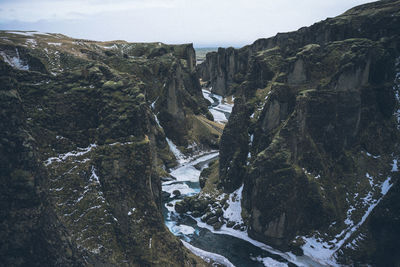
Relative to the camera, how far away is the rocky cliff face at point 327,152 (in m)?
62.1

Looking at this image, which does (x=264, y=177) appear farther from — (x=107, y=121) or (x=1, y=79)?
(x=1, y=79)

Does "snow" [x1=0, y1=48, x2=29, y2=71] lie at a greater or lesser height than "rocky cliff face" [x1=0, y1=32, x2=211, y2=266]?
greater

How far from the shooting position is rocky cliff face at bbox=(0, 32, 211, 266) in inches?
1232

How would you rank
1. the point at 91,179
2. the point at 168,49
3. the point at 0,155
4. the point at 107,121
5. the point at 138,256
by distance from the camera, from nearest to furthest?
the point at 0,155 < the point at 138,256 < the point at 91,179 < the point at 107,121 < the point at 168,49

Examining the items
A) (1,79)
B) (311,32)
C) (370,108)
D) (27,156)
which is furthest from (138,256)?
(311,32)

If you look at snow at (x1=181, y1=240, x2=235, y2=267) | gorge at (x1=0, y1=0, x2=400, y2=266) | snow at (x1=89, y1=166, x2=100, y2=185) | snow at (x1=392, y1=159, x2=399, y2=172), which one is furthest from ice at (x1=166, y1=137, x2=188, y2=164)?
snow at (x1=392, y1=159, x2=399, y2=172)

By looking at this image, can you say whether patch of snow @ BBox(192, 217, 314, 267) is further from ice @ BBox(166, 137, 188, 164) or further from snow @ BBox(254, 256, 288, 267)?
ice @ BBox(166, 137, 188, 164)

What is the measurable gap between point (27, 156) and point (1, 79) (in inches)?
360

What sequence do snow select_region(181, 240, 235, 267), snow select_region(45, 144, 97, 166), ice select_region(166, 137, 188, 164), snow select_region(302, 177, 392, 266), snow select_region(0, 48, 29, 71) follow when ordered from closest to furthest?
snow select_region(45, 144, 97, 166) → snow select_region(181, 240, 235, 267) → snow select_region(302, 177, 392, 266) → snow select_region(0, 48, 29, 71) → ice select_region(166, 137, 188, 164)

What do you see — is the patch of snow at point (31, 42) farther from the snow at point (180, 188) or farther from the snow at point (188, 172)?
the snow at point (180, 188)

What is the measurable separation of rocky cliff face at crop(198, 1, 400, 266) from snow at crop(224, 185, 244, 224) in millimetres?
2057

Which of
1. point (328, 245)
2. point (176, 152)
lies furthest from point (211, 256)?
point (176, 152)

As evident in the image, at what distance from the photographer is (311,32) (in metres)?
113

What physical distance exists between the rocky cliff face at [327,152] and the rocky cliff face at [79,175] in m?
26.0
